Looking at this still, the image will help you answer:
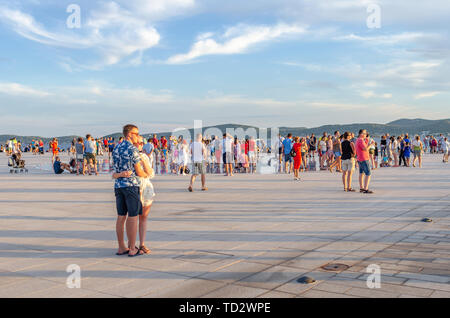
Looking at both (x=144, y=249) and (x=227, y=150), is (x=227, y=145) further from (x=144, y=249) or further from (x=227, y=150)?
(x=144, y=249)

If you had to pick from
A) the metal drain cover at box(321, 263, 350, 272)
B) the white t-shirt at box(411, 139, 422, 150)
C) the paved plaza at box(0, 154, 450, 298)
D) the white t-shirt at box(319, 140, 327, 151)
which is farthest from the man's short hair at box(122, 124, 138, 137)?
the white t-shirt at box(411, 139, 422, 150)

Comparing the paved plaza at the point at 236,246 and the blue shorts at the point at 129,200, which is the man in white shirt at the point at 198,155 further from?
the blue shorts at the point at 129,200

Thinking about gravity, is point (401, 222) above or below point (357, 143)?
below

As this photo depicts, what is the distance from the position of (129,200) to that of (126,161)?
525 millimetres

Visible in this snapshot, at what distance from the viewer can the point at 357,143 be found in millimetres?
11703

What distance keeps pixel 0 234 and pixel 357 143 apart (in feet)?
29.4

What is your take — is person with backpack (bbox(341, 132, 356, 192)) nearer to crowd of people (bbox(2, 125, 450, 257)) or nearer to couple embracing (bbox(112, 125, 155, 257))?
crowd of people (bbox(2, 125, 450, 257))

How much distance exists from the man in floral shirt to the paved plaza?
423 mm

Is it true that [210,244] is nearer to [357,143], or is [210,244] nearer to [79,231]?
[79,231]

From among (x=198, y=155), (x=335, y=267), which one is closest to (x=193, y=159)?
(x=198, y=155)

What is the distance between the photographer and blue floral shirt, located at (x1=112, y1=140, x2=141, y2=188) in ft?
18.4

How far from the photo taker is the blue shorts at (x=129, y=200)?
5.63m
